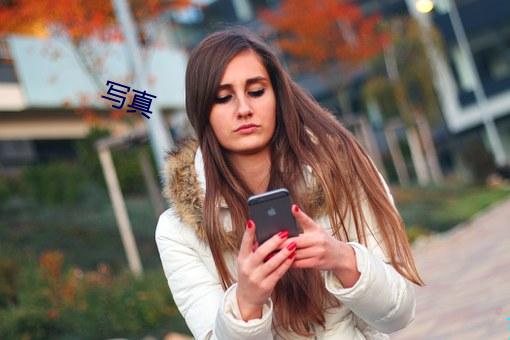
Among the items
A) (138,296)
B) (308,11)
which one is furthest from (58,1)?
(308,11)

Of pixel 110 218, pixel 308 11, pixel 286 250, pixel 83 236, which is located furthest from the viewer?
pixel 308 11

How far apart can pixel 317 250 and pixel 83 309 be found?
7.33 meters

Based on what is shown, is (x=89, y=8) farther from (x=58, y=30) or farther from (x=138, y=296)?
(x=138, y=296)

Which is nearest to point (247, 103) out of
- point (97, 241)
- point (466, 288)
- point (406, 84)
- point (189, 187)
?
point (189, 187)

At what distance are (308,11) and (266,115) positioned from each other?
93.0ft

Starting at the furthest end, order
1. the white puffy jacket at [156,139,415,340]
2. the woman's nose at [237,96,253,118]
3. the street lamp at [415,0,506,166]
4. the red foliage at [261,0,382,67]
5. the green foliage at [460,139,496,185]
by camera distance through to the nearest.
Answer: the street lamp at [415,0,506,166] < the red foliage at [261,0,382,67] < the green foliage at [460,139,496,185] < the woman's nose at [237,96,253,118] < the white puffy jacket at [156,139,415,340]

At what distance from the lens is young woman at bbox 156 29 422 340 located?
2.59 meters

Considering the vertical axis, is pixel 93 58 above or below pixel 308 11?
below

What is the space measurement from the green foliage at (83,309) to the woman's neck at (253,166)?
6423 millimetres

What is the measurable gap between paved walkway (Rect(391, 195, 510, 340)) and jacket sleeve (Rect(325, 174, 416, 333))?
326 centimetres

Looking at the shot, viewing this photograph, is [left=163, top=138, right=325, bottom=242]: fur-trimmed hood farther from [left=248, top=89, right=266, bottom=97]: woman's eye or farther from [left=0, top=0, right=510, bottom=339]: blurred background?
[left=0, top=0, right=510, bottom=339]: blurred background

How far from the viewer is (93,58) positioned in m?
16.3

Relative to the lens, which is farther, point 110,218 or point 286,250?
point 110,218

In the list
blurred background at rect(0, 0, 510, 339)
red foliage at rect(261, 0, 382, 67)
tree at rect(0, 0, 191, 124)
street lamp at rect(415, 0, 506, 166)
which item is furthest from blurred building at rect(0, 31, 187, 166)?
street lamp at rect(415, 0, 506, 166)
